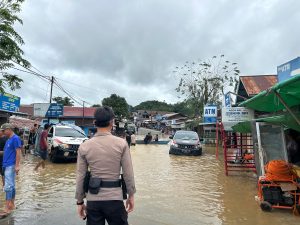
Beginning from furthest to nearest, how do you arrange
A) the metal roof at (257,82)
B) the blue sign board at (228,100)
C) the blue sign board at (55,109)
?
the blue sign board at (55,109) < the metal roof at (257,82) < the blue sign board at (228,100)

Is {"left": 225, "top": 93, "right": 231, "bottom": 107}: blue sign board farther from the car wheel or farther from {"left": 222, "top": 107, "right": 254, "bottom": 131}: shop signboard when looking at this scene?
the car wheel

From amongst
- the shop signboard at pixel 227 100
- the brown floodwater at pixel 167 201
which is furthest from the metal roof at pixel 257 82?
the brown floodwater at pixel 167 201

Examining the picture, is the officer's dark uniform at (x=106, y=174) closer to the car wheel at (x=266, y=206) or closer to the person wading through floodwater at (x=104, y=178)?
the person wading through floodwater at (x=104, y=178)

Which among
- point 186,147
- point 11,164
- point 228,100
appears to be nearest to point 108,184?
point 11,164

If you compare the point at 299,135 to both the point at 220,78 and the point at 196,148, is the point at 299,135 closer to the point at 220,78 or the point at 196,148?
the point at 196,148

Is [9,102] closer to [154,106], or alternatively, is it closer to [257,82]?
[257,82]

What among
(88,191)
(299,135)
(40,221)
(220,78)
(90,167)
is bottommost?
(40,221)

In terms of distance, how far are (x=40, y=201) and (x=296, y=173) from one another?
572 cm

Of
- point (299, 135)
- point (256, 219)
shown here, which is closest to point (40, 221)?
point (256, 219)

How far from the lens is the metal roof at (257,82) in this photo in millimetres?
17739

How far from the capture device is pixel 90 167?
135 inches

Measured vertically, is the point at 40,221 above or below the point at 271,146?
below

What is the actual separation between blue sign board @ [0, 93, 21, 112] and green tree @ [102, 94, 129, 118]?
50.9 m

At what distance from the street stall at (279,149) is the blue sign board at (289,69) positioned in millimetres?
1302
